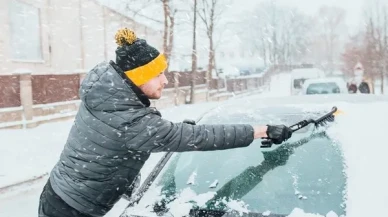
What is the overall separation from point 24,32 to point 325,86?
10.6 m

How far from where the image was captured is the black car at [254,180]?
8.11 ft

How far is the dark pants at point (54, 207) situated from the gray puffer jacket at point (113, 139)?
0.04 m

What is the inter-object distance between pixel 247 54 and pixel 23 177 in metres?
103

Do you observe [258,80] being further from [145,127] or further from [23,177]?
[145,127]

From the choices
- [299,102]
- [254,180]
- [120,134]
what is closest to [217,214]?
[254,180]

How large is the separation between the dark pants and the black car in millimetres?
287

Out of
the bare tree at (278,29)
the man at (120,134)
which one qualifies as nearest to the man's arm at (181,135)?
the man at (120,134)

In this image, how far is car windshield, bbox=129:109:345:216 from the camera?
2.50 meters

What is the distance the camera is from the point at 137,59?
7.60ft

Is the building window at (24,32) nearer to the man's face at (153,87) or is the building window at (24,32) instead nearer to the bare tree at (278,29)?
the man's face at (153,87)

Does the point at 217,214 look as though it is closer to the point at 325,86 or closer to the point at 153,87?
the point at 153,87

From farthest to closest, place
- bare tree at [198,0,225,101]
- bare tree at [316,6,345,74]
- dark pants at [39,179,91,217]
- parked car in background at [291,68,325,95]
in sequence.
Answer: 1. bare tree at [316,6,345,74]
2. bare tree at [198,0,225,101]
3. parked car in background at [291,68,325,95]
4. dark pants at [39,179,91,217]

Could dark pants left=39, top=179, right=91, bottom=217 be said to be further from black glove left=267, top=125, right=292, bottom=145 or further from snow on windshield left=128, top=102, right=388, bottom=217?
black glove left=267, top=125, right=292, bottom=145

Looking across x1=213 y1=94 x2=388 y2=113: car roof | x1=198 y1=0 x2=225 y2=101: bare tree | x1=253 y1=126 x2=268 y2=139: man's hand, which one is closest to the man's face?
x1=253 y1=126 x2=268 y2=139: man's hand
